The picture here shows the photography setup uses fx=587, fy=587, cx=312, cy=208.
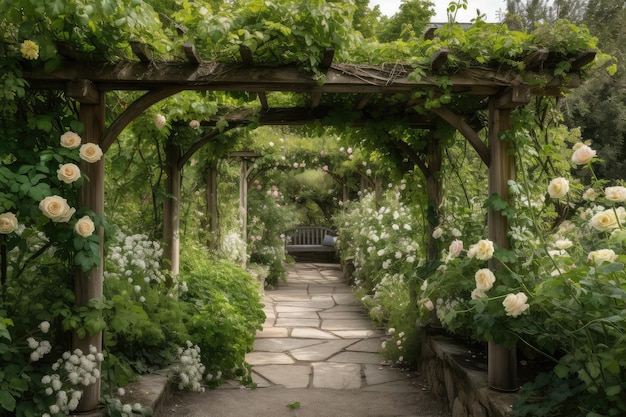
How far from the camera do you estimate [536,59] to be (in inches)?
129

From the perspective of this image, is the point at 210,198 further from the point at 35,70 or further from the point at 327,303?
the point at 35,70

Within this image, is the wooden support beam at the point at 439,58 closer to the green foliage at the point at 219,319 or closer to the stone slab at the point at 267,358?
the green foliage at the point at 219,319

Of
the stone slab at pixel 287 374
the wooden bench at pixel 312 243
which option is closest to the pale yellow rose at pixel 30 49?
the stone slab at pixel 287 374

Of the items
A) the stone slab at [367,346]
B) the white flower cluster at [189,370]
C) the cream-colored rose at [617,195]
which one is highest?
the cream-colored rose at [617,195]

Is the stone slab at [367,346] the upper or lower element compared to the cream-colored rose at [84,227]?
lower

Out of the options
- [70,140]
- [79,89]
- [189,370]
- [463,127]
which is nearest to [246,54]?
[79,89]

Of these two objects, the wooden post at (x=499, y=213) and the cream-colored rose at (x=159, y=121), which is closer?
the wooden post at (x=499, y=213)

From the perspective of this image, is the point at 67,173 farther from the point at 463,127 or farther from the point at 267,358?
the point at 267,358

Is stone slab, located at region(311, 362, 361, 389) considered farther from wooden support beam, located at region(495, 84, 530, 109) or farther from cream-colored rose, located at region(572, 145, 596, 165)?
cream-colored rose, located at region(572, 145, 596, 165)

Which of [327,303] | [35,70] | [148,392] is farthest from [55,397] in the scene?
[327,303]

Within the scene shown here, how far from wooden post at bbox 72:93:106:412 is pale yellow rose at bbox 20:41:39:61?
20.4 inches

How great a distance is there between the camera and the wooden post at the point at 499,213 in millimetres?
3441

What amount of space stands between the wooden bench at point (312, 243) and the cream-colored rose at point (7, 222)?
39.6 ft

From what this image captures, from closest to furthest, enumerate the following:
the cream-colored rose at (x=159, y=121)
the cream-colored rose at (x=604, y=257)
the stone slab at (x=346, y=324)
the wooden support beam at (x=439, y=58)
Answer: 1. the cream-colored rose at (x=604, y=257)
2. the wooden support beam at (x=439, y=58)
3. the cream-colored rose at (x=159, y=121)
4. the stone slab at (x=346, y=324)
